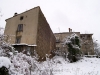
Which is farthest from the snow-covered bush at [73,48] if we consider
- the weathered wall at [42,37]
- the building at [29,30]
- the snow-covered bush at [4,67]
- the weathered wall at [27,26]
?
the snow-covered bush at [4,67]

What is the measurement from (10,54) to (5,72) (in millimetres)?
2999

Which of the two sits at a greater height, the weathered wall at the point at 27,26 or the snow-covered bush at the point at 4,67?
the weathered wall at the point at 27,26

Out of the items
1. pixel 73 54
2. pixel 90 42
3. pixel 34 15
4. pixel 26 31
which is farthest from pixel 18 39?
pixel 90 42

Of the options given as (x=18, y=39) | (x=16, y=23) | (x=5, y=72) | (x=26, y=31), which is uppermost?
(x=16, y=23)

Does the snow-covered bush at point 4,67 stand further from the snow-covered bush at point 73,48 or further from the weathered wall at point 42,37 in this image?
the snow-covered bush at point 73,48

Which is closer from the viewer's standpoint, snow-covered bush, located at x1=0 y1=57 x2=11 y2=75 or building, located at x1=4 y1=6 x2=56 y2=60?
snow-covered bush, located at x1=0 y1=57 x2=11 y2=75

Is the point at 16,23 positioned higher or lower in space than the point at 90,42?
higher

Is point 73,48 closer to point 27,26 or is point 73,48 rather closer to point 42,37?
point 42,37

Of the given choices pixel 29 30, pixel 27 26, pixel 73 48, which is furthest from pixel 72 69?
pixel 27 26

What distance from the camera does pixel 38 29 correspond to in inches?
566

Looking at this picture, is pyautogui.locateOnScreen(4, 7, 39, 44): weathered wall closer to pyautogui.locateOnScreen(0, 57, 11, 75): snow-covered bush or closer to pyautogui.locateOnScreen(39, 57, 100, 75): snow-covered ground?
pyautogui.locateOnScreen(39, 57, 100, 75): snow-covered ground

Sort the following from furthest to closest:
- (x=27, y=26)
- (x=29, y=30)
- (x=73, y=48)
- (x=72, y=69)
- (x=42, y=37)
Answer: (x=73, y=48)
(x=42, y=37)
(x=27, y=26)
(x=29, y=30)
(x=72, y=69)

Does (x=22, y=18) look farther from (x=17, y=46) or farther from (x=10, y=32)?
(x=17, y=46)

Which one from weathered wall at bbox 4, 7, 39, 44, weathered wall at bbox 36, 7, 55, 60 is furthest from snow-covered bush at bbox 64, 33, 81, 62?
weathered wall at bbox 4, 7, 39, 44
